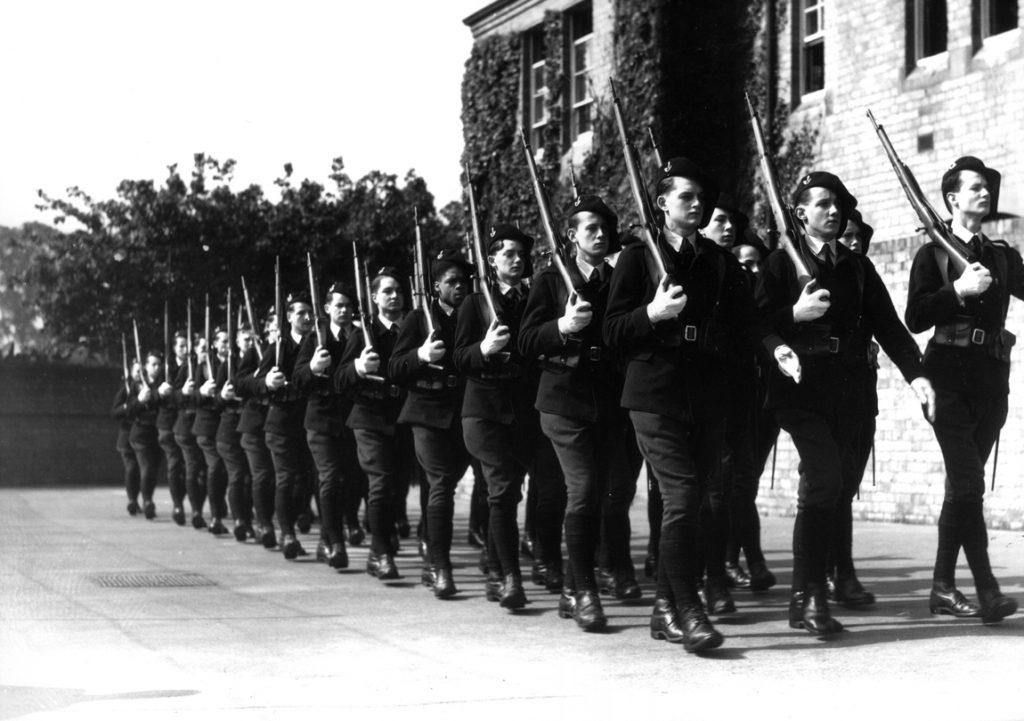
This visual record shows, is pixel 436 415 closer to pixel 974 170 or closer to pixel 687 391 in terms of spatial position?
pixel 687 391

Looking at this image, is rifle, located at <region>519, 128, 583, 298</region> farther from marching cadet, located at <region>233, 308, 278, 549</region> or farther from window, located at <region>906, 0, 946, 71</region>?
window, located at <region>906, 0, 946, 71</region>

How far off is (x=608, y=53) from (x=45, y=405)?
14124 mm

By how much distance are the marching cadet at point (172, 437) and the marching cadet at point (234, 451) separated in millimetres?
2060

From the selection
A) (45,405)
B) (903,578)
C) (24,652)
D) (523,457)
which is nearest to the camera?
(24,652)

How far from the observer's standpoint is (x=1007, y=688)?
239 inches

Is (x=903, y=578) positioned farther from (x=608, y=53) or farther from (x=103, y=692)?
(x=608, y=53)

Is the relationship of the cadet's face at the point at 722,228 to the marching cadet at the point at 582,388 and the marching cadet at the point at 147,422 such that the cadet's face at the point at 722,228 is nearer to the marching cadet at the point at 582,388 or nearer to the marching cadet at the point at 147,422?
the marching cadet at the point at 582,388

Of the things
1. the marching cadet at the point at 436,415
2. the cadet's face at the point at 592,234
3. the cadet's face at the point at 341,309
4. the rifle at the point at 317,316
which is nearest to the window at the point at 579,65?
the rifle at the point at 317,316

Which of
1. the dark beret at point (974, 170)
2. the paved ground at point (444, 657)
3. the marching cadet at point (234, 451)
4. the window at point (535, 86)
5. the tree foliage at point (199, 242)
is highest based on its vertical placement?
the window at point (535, 86)

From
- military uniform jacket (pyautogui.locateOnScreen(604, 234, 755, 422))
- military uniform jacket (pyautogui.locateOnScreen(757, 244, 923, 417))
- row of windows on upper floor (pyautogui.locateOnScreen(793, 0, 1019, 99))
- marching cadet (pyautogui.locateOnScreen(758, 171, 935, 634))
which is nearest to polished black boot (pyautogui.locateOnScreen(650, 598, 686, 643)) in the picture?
marching cadet (pyautogui.locateOnScreen(758, 171, 935, 634))

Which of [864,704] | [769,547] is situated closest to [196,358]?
[769,547]

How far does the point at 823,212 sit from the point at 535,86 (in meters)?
16.6

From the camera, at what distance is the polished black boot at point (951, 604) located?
8008 mm

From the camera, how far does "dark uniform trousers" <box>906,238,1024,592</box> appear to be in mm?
7816
